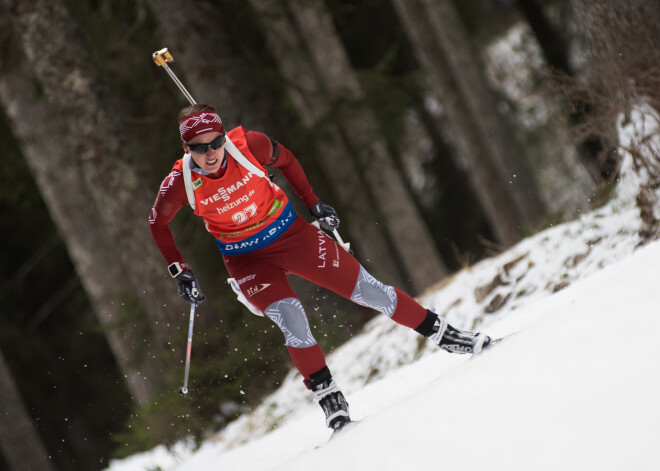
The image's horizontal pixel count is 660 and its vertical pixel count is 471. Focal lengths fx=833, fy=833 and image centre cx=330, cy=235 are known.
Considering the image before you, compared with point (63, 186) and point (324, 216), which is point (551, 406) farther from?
point (63, 186)

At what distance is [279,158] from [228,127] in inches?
147

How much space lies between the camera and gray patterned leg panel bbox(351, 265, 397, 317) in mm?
4883

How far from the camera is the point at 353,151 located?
483 inches

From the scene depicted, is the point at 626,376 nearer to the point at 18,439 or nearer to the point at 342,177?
the point at 342,177

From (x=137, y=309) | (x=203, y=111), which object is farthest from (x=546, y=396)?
(x=137, y=309)

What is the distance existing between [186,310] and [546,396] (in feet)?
19.9

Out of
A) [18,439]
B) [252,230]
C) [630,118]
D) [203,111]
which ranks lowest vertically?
[18,439]

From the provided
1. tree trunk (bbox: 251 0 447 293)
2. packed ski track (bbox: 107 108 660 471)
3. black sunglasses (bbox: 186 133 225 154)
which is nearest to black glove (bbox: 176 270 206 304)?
black sunglasses (bbox: 186 133 225 154)

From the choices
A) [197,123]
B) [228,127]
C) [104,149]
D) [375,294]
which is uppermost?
[104,149]

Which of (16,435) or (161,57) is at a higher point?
(161,57)

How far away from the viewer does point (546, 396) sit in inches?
118

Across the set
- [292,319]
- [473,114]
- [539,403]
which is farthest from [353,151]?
[539,403]

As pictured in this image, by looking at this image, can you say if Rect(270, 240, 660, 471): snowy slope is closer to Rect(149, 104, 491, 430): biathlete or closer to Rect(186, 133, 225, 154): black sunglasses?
Rect(149, 104, 491, 430): biathlete

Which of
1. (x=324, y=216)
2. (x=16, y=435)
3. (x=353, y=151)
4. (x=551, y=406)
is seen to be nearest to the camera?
(x=551, y=406)
